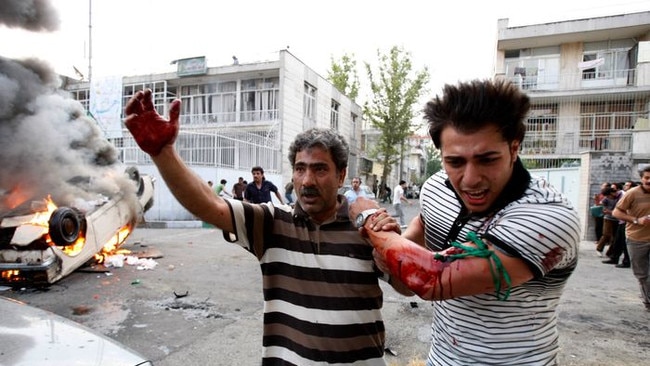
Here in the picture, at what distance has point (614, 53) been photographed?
18281 millimetres

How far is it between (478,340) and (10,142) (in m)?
8.26

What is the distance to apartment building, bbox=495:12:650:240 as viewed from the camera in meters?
17.3

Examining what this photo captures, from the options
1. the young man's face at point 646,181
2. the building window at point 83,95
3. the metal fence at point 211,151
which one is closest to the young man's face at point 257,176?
the metal fence at point 211,151

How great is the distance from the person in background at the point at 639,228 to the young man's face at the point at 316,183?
5436 millimetres

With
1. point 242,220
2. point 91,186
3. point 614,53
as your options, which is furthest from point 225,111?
point 242,220

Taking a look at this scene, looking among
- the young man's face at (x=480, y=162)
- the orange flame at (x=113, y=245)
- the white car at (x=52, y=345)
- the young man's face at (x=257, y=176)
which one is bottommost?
the orange flame at (x=113, y=245)

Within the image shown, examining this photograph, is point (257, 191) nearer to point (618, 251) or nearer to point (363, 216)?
point (363, 216)

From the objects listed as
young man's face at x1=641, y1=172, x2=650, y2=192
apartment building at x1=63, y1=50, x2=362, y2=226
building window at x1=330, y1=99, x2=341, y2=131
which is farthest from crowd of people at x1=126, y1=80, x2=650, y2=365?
building window at x1=330, y1=99, x2=341, y2=131

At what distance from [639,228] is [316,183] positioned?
5.69m

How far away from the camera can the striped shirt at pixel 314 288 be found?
162 centimetres

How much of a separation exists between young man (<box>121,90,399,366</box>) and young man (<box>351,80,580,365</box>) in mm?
342

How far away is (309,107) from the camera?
75.3 ft

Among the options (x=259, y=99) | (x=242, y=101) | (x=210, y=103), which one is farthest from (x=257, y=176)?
(x=210, y=103)

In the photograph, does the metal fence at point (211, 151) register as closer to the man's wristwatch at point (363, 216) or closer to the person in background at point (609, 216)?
the person in background at point (609, 216)
